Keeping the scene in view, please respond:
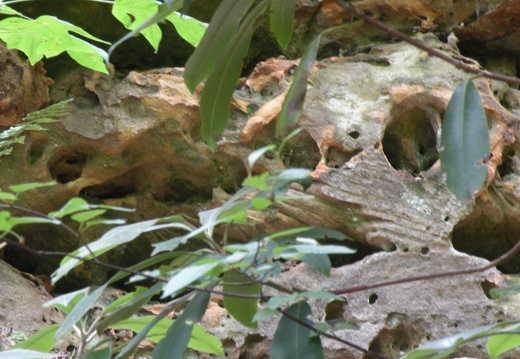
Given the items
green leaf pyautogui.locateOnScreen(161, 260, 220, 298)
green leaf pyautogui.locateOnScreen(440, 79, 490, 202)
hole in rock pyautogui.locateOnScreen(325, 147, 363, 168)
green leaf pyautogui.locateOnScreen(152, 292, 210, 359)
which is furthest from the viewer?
hole in rock pyautogui.locateOnScreen(325, 147, 363, 168)

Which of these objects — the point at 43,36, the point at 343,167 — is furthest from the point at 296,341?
the point at 343,167

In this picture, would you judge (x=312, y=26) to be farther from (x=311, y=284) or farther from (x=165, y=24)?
(x=311, y=284)

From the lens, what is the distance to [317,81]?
3064 millimetres

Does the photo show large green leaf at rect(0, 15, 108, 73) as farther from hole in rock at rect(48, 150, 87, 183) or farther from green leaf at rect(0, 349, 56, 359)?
green leaf at rect(0, 349, 56, 359)

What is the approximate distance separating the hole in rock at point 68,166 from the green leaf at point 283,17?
1.78m

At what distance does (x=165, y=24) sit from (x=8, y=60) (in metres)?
0.85

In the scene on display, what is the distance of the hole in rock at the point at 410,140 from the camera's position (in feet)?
9.77

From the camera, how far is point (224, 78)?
126 cm

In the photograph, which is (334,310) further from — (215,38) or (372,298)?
(215,38)

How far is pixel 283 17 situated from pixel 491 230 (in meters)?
1.99

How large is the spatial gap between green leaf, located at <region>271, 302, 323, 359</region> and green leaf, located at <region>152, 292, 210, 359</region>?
12cm

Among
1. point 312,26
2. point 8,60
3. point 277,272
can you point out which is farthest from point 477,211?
point 277,272

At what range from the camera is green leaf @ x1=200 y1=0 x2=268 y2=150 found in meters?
1.22

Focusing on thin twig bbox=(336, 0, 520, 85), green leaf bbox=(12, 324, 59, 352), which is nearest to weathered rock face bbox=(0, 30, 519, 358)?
green leaf bbox=(12, 324, 59, 352)
